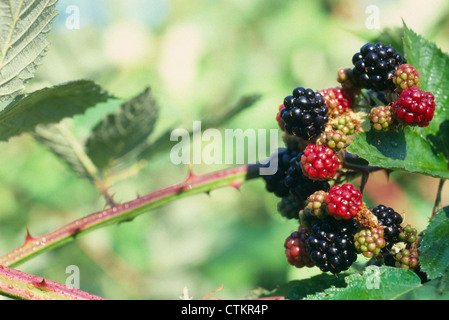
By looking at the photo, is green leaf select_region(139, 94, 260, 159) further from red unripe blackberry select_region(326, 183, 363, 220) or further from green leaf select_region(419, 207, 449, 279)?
green leaf select_region(419, 207, 449, 279)

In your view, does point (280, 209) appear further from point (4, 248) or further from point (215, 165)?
point (215, 165)

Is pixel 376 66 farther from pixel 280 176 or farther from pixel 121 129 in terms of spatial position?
pixel 121 129

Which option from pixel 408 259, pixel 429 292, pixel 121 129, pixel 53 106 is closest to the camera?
pixel 429 292

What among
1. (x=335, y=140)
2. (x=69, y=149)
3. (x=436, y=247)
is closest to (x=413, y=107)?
(x=335, y=140)

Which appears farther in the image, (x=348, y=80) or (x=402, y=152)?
(x=348, y=80)

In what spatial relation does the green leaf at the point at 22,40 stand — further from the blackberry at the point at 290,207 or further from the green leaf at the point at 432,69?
the green leaf at the point at 432,69

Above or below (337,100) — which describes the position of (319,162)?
below
